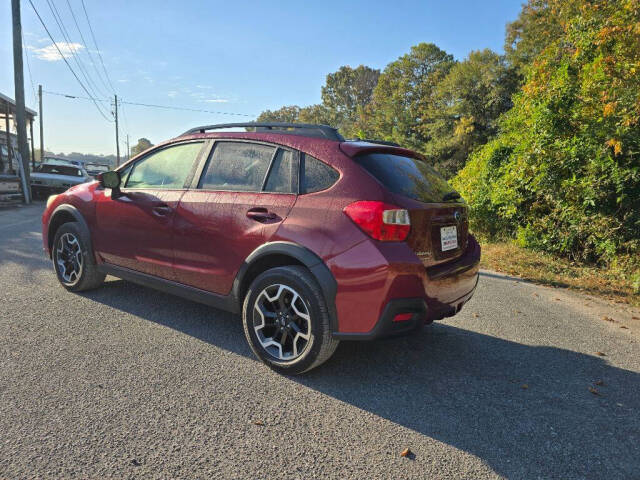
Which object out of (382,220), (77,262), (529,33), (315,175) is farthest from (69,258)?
(529,33)

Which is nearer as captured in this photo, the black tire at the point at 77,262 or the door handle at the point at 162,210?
the door handle at the point at 162,210

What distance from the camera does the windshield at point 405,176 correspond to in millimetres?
3020

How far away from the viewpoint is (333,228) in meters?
2.89

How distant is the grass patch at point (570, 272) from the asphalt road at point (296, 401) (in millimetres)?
2117

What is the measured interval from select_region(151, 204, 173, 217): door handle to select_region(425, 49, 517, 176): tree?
28.0 m

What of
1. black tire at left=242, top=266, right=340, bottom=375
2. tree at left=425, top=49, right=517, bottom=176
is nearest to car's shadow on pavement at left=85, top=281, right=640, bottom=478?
black tire at left=242, top=266, right=340, bottom=375

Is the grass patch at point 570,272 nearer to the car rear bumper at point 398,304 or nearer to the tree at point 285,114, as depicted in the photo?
the car rear bumper at point 398,304

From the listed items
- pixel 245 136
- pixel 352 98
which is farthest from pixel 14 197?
pixel 352 98

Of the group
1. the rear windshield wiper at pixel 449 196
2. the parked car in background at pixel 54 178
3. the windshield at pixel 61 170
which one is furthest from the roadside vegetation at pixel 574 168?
the windshield at pixel 61 170

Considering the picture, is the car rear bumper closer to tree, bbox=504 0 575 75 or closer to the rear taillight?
the rear taillight

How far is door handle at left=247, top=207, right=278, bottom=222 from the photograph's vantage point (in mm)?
3193

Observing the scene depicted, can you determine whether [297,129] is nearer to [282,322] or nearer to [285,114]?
[282,322]

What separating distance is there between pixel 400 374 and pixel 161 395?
1659 mm

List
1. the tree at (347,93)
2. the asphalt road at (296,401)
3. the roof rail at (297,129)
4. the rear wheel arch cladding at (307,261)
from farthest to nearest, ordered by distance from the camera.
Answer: the tree at (347,93) → the roof rail at (297,129) → the rear wheel arch cladding at (307,261) → the asphalt road at (296,401)
